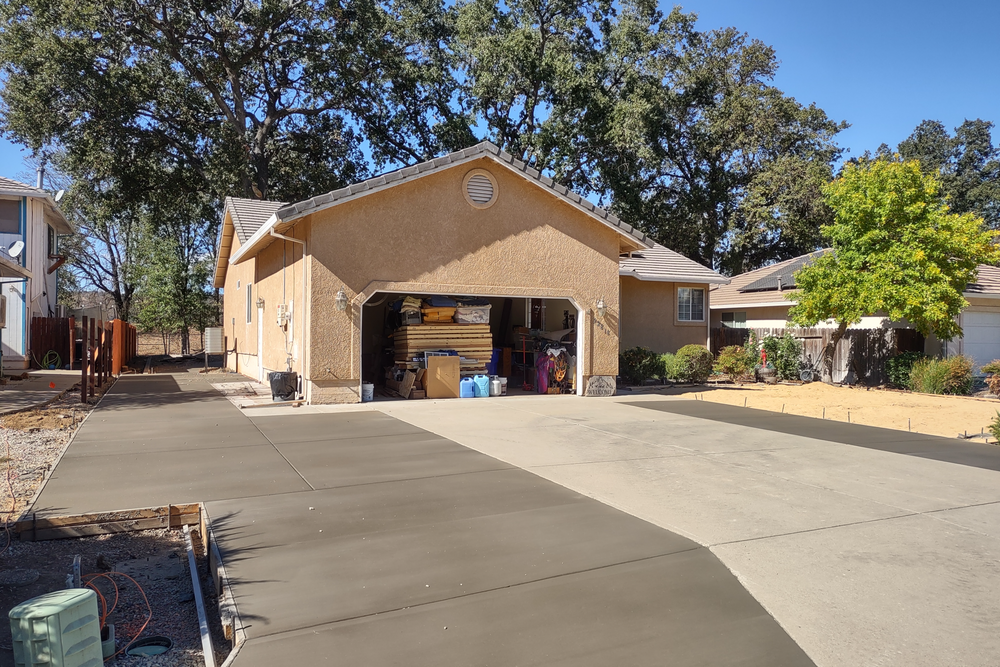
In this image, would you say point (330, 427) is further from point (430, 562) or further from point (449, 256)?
point (430, 562)

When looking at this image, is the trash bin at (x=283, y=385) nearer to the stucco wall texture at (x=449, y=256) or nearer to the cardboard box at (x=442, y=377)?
the stucco wall texture at (x=449, y=256)

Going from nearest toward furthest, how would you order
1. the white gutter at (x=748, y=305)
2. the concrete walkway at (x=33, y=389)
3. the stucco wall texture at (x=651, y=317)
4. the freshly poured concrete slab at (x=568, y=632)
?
the freshly poured concrete slab at (x=568, y=632) < the concrete walkway at (x=33, y=389) < the stucco wall texture at (x=651, y=317) < the white gutter at (x=748, y=305)

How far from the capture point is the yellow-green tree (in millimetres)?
18078

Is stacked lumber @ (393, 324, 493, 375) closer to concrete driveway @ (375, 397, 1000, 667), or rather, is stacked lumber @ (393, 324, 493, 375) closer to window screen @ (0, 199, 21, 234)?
concrete driveway @ (375, 397, 1000, 667)

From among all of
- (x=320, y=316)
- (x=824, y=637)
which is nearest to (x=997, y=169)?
(x=320, y=316)

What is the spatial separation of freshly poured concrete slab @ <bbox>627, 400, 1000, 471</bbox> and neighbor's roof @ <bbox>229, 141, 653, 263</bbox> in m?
4.64

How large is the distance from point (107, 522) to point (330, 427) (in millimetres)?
5178

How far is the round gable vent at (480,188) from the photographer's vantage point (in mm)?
15422

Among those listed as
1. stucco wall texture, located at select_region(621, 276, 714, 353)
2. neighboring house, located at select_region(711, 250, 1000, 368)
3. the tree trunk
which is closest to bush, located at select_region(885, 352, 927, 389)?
the tree trunk

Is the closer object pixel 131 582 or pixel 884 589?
pixel 884 589

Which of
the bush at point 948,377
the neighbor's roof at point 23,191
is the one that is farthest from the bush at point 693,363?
the neighbor's roof at point 23,191

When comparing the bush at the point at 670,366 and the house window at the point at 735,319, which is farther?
the house window at the point at 735,319

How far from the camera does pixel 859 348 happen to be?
72.3 ft

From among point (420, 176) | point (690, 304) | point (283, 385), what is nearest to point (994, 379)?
point (690, 304)
